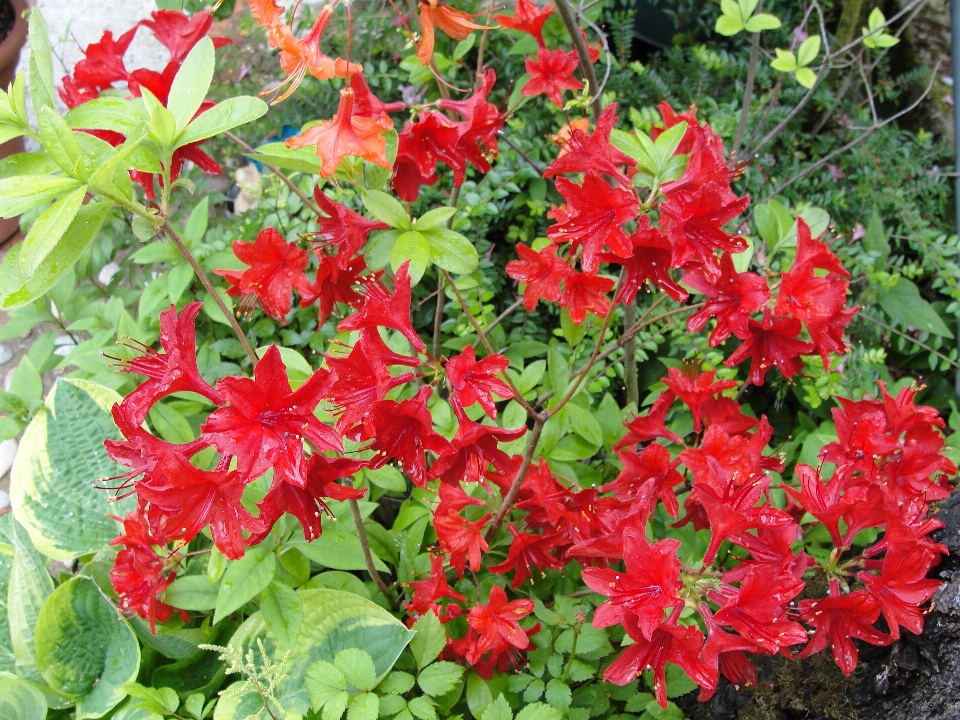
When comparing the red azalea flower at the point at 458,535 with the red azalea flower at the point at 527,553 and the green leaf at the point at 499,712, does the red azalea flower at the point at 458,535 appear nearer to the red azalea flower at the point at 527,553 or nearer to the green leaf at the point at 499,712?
the red azalea flower at the point at 527,553

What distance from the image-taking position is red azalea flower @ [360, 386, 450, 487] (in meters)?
1.04

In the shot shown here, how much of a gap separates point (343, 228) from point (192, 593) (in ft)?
2.46

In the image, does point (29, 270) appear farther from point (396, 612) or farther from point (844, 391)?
point (844, 391)

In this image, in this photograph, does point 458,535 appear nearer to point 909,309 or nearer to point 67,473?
point 67,473

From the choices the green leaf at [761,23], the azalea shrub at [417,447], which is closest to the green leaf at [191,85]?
the azalea shrub at [417,447]

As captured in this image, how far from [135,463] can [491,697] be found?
781 millimetres

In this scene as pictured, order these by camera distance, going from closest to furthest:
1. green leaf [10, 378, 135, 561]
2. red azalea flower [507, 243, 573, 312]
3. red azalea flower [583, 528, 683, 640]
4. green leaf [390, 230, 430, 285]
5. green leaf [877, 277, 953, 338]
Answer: red azalea flower [583, 528, 683, 640], green leaf [390, 230, 430, 285], red azalea flower [507, 243, 573, 312], green leaf [10, 378, 135, 561], green leaf [877, 277, 953, 338]

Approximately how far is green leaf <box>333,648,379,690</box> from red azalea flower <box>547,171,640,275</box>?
29.9 inches

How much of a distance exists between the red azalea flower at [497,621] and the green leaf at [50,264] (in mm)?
812

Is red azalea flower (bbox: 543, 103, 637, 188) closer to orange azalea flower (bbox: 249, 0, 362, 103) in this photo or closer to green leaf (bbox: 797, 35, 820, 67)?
orange azalea flower (bbox: 249, 0, 362, 103)

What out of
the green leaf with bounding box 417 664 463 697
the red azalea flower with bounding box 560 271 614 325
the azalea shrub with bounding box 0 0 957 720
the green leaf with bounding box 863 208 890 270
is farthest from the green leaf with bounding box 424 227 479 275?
the green leaf with bounding box 863 208 890 270

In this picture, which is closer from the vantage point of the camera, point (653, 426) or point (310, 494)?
point (310, 494)

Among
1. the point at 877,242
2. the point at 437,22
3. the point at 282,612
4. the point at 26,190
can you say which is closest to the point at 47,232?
the point at 26,190

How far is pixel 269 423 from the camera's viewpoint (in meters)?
0.93
